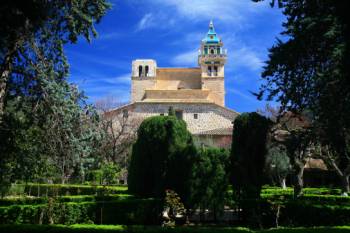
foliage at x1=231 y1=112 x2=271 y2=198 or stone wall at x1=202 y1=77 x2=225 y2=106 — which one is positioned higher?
stone wall at x1=202 y1=77 x2=225 y2=106

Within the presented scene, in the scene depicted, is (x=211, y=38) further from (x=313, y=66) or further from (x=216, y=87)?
(x=313, y=66)

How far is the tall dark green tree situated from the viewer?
38.5 ft

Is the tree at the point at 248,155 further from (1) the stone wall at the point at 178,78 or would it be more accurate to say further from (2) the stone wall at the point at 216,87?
(1) the stone wall at the point at 178,78

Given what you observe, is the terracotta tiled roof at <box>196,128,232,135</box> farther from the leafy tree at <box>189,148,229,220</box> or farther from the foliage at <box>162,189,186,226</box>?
the foliage at <box>162,189,186,226</box>

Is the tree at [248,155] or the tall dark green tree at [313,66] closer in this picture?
the tall dark green tree at [313,66]

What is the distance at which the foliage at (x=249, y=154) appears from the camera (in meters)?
15.2

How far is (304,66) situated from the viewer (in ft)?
44.5

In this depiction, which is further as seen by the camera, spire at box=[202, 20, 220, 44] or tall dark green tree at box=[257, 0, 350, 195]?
spire at box=[202, 20, 220, 44]

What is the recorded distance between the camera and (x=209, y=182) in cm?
1401

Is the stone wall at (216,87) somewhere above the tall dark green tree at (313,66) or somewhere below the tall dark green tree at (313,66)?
above

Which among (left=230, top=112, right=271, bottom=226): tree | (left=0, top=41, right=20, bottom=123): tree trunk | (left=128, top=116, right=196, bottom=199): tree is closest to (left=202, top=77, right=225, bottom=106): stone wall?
(left=128, top=116, right=196, bottom=199): tree

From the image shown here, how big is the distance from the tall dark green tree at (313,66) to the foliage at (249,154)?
1.48 meters

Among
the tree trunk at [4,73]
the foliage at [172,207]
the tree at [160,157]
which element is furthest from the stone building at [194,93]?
Result: the tree trunk at [4,73]

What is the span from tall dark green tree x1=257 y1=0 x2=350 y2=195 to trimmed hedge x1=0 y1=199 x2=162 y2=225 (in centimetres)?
678
